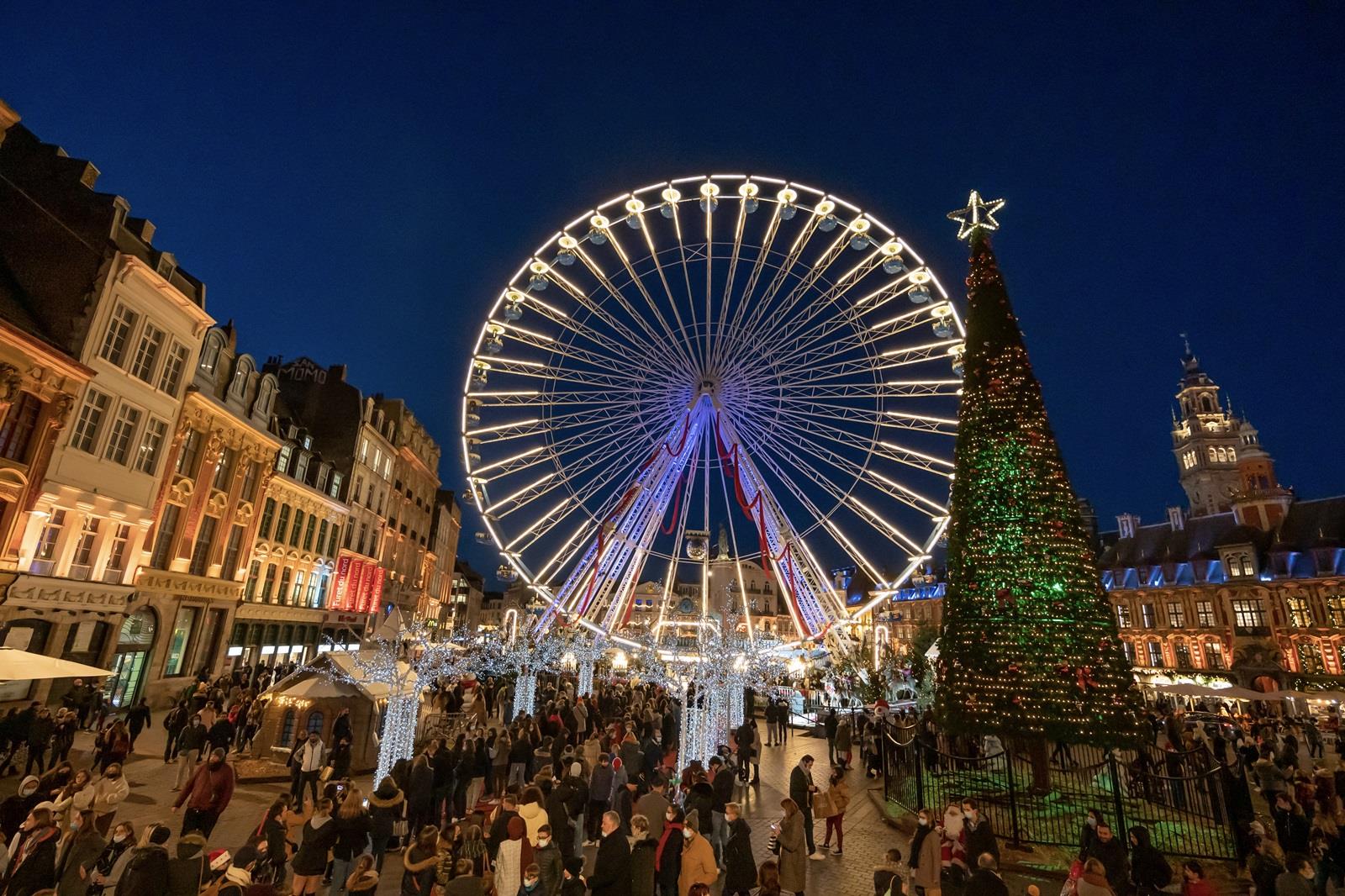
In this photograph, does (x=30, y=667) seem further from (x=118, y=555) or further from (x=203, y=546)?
(x=203, y=546)

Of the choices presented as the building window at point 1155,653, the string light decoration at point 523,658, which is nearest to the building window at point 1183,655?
the building window at point 1155,653

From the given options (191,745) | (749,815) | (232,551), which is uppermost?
(232,551)

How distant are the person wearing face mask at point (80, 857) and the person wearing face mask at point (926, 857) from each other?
8.48 m

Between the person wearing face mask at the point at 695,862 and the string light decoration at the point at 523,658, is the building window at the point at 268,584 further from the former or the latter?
the person wearing face mask at the point at 695,862

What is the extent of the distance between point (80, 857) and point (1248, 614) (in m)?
63.5

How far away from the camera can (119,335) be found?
2088cm

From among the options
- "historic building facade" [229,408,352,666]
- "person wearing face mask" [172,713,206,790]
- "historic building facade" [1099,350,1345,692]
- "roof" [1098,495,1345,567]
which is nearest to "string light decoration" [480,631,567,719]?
"historic building facade" [229,408,352,666]

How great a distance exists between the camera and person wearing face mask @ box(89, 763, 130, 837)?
314 inches

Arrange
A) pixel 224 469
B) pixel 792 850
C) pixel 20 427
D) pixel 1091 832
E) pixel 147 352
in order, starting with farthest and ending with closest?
pixel 224 469, pixel 147 352, pixel 20 427, pixel 1091 832, pixel 792 850

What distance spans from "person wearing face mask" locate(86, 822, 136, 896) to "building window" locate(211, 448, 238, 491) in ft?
72.8

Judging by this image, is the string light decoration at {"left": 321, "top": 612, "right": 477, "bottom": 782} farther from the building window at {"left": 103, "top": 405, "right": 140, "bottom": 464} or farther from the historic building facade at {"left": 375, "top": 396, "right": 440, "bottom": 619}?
the historic building facade at {"left": 375, "top": 396, "right": 440, "bottom": 619}

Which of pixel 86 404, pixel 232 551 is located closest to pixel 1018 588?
pixel 86 404

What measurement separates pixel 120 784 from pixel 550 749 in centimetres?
737

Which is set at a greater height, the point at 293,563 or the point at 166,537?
the point at 293,563
